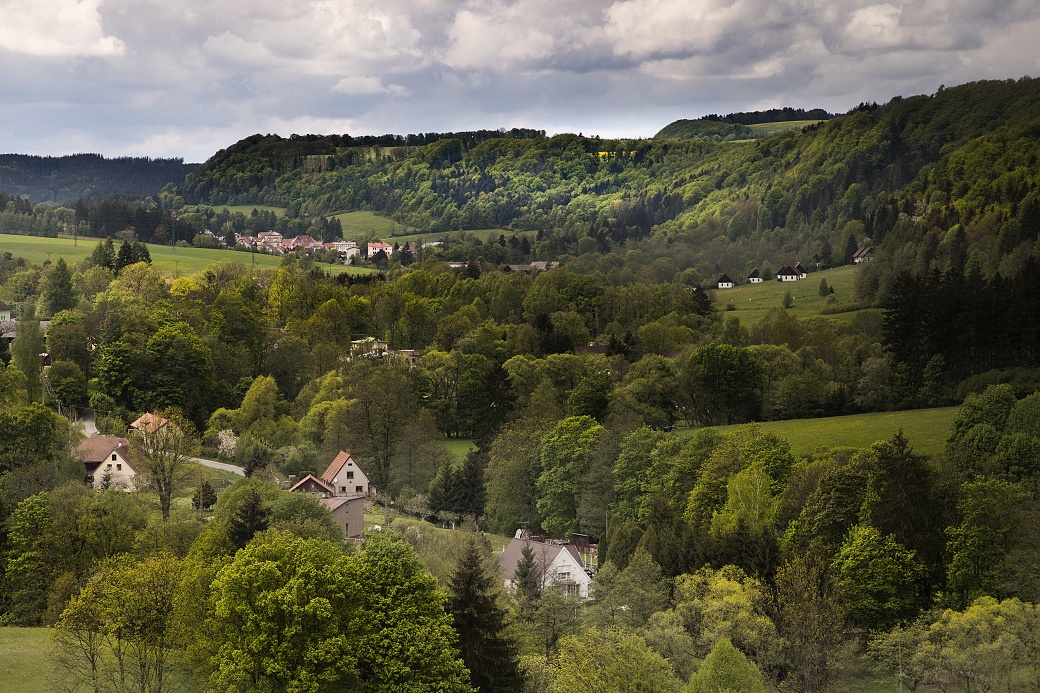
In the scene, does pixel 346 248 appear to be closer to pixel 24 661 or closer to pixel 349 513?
pixel 349 513

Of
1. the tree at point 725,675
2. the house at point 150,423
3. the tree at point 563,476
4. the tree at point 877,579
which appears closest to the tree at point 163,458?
the house at point 150,423

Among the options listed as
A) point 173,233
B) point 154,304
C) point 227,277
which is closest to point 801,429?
point 154,304

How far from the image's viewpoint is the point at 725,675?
3073cm

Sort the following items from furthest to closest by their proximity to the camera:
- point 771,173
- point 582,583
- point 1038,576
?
1. point 771,173
2. point 582,583
3. point 1038,576

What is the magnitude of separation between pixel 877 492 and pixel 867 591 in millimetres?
4242

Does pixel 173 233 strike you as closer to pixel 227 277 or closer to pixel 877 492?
pixel 227 277

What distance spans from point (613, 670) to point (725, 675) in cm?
294

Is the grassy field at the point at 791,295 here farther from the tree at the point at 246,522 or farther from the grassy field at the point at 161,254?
the tree at the point at 246,522

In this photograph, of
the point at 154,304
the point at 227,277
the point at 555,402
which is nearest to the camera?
the point at 555,402

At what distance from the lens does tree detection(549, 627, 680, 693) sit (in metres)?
31.0

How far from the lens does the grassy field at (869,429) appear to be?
176ft

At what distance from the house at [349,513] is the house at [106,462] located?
1019cm

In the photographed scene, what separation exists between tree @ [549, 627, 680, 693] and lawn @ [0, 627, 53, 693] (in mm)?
13525

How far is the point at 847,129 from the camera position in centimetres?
13612
